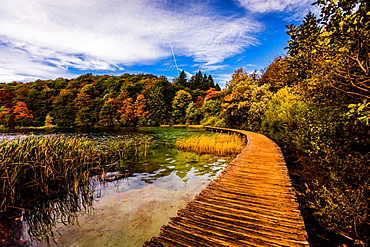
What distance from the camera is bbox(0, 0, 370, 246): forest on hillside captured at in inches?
94.3

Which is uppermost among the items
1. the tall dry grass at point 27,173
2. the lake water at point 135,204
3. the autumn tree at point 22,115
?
the autumn tree at point 22,115

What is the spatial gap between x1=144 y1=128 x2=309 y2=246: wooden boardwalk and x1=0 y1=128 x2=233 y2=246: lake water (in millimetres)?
1297

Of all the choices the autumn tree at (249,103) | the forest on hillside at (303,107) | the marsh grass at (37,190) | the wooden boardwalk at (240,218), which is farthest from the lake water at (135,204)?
the autumn tree at (249,103)

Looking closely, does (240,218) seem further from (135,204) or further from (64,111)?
(64,111)

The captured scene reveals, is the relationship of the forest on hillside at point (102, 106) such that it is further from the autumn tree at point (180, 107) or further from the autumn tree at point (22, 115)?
the autumn tree at point (22, 115)

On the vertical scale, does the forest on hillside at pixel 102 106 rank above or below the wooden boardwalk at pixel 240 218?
above

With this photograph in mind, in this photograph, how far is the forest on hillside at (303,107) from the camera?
240 cm

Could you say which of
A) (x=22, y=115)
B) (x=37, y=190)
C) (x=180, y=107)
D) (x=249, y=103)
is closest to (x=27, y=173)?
(x=37, y=190)

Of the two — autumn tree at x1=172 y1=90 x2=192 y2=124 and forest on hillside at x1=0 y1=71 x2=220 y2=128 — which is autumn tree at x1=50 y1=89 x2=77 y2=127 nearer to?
forest on hillside at x1=0 y1=71 x2=220 y2=128

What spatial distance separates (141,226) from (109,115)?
145 ft

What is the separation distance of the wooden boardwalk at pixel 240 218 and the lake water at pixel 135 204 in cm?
130

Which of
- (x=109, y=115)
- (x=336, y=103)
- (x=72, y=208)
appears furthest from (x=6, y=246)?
(x=109, y=115)

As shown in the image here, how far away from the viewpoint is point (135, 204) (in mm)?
4422

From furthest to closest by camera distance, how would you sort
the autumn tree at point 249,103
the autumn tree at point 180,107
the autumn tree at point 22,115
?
the autumn tree at point 180,107
the autumn tree at point 22,115
the autumn tree at point 249,103
